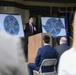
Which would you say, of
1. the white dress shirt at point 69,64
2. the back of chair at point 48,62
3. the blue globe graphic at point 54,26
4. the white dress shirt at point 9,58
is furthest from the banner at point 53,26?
the white dress shirt at point 9,58

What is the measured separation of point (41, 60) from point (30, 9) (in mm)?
8899

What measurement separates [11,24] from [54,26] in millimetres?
1788

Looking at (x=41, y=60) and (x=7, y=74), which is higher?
(x=7, y=74)

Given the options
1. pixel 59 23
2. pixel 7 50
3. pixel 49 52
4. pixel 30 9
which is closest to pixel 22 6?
pixel 30 9

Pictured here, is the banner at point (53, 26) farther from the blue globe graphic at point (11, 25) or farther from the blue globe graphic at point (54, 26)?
the blue globe graphic at point (11, 25)

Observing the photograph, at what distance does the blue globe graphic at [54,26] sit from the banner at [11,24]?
43.7 inches

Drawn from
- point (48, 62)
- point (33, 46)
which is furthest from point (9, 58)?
point (33, 46)

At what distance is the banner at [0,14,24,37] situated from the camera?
10.2m

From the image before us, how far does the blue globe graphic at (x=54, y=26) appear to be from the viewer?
11163 mm

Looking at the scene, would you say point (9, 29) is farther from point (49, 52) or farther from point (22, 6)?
point (49, 52)

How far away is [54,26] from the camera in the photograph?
11.5 metres

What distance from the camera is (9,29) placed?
10453 mm

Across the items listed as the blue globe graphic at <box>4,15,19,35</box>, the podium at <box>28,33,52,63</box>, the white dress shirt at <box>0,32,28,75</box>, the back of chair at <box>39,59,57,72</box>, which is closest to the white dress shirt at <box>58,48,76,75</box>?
the white dress shirt at <box>0,32,28,75</box>

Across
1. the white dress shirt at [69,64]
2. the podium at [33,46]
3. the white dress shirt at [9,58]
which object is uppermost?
the white dress shirt at [9,58]
